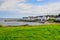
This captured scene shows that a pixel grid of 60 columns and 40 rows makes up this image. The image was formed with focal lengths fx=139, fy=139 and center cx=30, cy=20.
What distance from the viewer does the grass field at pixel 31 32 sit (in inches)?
79.2

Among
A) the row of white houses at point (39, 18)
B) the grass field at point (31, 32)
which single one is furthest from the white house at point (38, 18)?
the grass field at point (31, 32)

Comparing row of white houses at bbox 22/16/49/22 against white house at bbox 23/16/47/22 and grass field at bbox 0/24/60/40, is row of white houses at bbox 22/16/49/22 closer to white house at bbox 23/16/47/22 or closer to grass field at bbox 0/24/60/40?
white house at bbox 23/16/47/22

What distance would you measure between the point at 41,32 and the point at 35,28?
109 mm

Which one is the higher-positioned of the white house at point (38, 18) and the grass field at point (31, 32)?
the white house at point (38, 18)

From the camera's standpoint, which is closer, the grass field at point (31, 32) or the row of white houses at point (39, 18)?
the grass field at point (31, 32)

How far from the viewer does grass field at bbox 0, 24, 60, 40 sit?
6.60 ft

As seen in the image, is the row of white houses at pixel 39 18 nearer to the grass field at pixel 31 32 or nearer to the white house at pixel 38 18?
the white house at pixel 38 18

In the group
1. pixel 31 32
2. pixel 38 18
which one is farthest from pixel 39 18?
pixel 31 32

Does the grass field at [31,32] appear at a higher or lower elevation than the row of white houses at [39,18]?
lower

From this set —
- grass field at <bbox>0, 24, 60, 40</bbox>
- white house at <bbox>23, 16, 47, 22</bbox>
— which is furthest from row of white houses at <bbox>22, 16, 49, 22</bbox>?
grass field at <bbox>0, 24, 60, 40</bbox>

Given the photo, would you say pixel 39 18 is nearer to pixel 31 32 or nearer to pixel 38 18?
pixel 38 18

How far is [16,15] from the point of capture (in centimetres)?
212

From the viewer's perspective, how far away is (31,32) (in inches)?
81.0

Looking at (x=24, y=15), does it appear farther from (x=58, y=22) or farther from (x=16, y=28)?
(x=58, y=22)
